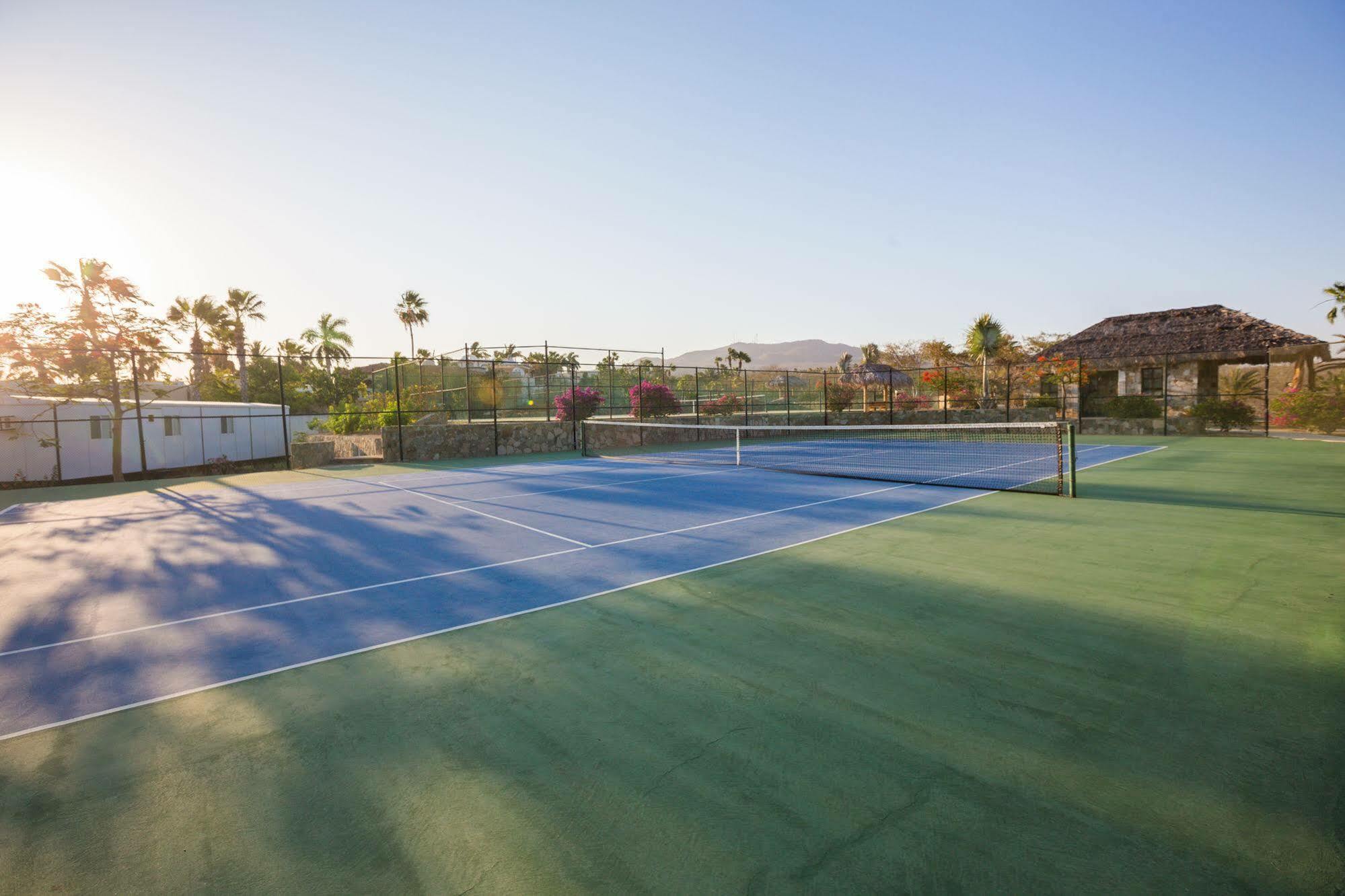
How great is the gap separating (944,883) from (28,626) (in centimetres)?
691

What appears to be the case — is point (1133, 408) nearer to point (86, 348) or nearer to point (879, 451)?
point (879, 451)

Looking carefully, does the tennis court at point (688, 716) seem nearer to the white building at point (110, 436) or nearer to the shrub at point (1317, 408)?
the white building at point (110, 436)

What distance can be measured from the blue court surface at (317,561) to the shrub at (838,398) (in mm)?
18726

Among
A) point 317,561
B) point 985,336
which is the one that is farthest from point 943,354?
point 317,561

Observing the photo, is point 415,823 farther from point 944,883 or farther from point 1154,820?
point 1154,820

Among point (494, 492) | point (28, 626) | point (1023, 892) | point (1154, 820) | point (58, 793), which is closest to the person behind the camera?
point (1023, 892)

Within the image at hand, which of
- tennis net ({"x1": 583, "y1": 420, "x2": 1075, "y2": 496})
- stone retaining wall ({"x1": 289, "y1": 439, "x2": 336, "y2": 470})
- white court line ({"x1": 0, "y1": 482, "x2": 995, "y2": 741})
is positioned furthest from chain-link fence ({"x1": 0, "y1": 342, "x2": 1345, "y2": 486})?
white court line ({"x1": 0, "y1": 482, "x2": 995, "y2": 741})

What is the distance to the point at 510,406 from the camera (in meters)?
28.8

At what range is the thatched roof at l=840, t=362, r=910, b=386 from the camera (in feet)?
98.1

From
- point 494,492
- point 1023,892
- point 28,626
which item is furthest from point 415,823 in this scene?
point 494,492

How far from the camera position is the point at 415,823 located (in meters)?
2.51

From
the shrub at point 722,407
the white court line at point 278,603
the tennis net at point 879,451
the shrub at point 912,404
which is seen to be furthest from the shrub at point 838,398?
the white court line at point 278,603

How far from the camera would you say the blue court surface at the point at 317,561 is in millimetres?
4336

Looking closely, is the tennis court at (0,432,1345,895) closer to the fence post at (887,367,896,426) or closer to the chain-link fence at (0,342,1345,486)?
the chain-link fence at (0,342,1345,486)
